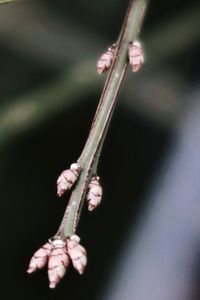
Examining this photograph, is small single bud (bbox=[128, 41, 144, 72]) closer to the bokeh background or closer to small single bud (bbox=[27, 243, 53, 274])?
the bokeh background

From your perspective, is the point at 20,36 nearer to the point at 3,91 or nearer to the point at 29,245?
the point at 3,91

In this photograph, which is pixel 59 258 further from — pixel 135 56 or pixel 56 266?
pixel 135 56

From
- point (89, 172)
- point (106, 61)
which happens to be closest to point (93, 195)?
point (89, 172)

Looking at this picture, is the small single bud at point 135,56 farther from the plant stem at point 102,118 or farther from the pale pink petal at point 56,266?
the pale pink petal at point 56,266

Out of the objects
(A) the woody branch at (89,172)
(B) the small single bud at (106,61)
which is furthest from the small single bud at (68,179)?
(B) the small single bud at (106,61)

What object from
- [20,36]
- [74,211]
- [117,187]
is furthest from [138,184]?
[20,36]

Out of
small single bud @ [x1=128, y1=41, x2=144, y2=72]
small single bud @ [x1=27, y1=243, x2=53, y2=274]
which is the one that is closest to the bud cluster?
small single bud @ [x1=27, y1=243, x2=53, y2=274]
